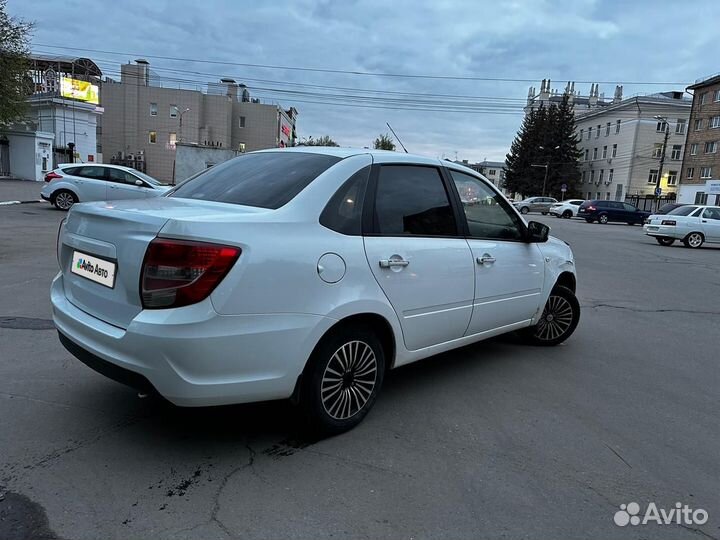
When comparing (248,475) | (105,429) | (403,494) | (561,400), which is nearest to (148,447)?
(105,429)

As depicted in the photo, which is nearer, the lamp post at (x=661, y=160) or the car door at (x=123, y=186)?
the car door at (x=123, y=186)

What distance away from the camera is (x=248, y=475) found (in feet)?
9.17

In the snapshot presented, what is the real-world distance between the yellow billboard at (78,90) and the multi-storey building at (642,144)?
60.0m

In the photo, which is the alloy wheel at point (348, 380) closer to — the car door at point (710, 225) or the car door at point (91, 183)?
the car door at point (91, 183)

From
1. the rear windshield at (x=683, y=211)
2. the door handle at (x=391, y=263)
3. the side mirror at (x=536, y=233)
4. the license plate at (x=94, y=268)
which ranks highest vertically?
the rear windshield at (x=683, y=211)

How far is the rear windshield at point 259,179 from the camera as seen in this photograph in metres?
3.17

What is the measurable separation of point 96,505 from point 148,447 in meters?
0.55

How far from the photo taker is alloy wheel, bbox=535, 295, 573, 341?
17.6ft

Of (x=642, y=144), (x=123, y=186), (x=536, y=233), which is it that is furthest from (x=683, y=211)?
(x=642, y=144)

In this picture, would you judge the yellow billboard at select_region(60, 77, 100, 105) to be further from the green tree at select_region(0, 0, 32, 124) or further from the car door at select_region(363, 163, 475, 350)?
the car door at select_region(363, 163, 475, 350)

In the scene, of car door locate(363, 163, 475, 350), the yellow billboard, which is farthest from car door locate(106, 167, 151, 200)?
the yellow billboard

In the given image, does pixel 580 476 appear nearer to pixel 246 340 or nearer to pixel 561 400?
pixel 561 400

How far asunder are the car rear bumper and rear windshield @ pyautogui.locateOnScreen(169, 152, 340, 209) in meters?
0.75

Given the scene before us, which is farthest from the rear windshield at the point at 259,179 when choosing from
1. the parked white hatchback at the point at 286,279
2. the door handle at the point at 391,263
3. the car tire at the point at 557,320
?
the car tire at the point at 557,320
